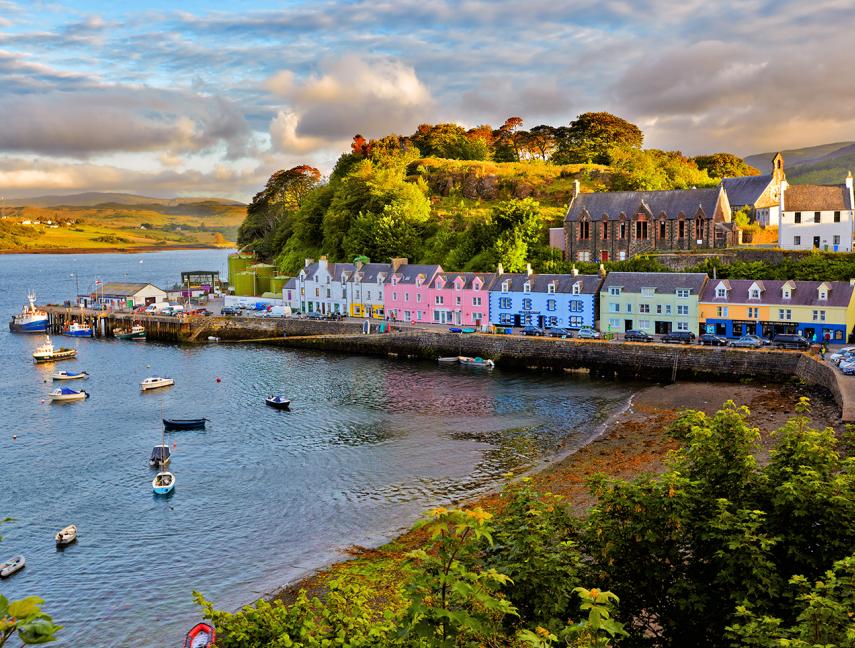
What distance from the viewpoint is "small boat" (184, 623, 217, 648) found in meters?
20.8

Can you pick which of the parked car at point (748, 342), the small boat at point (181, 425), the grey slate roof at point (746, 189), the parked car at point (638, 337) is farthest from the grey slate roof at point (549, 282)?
the small boat at point (181, 425)

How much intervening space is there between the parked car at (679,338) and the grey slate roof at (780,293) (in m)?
3.94

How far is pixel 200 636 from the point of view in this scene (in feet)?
69.2

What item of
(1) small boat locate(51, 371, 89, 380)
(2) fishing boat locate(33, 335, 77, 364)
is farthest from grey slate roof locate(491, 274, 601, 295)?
(2) fishing boat locate(33, 335, 77, 364)

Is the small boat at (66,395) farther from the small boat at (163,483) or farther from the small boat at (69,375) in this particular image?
the small boat at (163,483)

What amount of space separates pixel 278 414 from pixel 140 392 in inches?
577

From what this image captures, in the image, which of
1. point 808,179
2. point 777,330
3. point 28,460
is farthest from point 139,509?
point 808,179

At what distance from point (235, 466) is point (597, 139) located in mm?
109072

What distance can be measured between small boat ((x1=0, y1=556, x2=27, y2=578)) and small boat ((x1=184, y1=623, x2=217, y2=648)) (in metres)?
9.79

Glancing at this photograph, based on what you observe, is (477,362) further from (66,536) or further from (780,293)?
(66,536)

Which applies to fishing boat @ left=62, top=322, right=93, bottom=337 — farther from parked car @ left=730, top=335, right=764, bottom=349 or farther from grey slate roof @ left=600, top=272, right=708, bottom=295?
parked car @ left=730, top=335, right=764, bottom=349

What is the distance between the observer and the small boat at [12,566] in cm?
2655

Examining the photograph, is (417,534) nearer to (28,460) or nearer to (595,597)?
(595,597)

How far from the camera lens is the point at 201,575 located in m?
26.3
